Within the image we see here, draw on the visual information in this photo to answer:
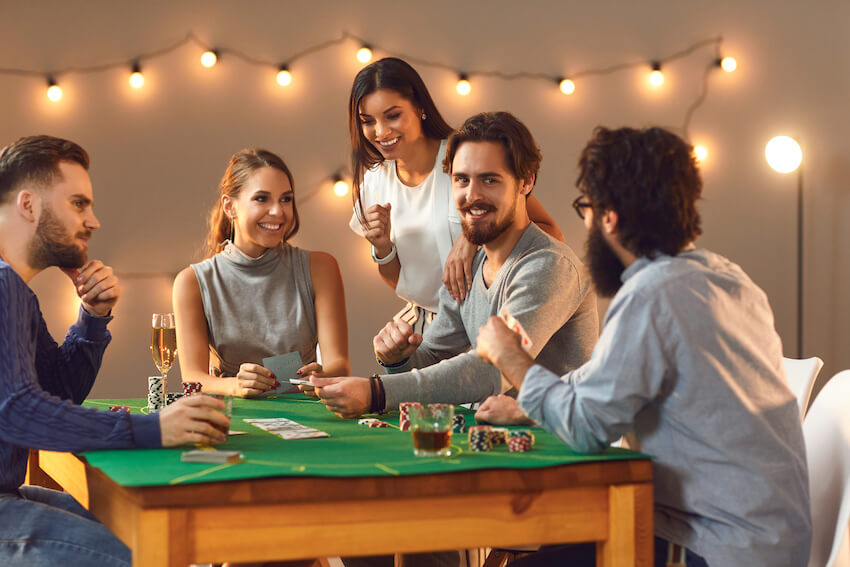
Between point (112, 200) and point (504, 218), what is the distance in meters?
2.64

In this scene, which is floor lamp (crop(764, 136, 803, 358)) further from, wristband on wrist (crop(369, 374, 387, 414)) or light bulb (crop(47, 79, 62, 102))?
light bulb (crop(47, 79, 62, 102))

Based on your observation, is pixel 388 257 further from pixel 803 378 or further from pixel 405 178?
pixel 803 378

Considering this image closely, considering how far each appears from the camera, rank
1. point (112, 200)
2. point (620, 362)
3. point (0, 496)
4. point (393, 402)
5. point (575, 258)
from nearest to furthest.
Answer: point (620, 362) → point (0, 496) → point (393, 402) → point (575, 258) → point (112, 200)

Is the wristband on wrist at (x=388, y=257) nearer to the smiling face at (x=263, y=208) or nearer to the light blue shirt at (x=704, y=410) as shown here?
the smiling face at (x=263, y=208)

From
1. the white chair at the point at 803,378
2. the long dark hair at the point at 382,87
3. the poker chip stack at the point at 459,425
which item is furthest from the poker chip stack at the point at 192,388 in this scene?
the white chair at the point at 803,378

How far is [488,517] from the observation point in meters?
1.39

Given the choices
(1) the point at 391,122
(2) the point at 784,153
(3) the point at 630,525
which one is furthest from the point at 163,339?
(2) the point at 784,153

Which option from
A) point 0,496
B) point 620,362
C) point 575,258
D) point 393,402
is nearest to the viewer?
point 620,362

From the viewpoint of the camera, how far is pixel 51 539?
1.53 meters

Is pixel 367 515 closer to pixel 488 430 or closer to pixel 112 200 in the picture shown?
pixel 488 430

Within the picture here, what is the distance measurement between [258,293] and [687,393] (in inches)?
62.9

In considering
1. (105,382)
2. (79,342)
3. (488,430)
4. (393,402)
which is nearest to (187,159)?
(105,382)

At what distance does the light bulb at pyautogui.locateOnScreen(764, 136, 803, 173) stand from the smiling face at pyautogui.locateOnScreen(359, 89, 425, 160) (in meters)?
2.20

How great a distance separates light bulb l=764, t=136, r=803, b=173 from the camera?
427cm
